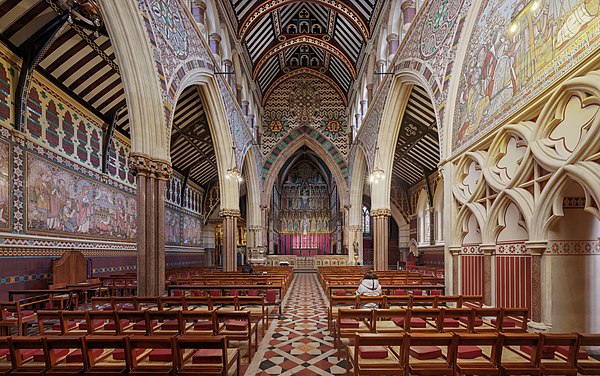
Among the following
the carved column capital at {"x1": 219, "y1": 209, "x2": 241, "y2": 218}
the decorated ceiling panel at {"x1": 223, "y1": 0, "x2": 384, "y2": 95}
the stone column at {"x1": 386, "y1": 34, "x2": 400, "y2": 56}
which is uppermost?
the decorated ceiling panel at {"x1": 223, "y1": 0, "x2": 384, "y2": 95}

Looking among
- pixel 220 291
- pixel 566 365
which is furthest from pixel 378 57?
pixel 566 365

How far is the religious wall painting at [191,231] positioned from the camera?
→ 2456 cm

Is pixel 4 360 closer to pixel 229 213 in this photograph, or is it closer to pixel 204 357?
pixel 204 357

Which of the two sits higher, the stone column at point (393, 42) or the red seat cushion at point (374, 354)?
the stone column at point (393, 42)

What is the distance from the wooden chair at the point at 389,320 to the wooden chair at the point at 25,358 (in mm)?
3837

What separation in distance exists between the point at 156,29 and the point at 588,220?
9900 millimetres

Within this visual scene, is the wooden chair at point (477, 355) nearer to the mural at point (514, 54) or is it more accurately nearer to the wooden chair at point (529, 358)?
the wooden chair at point (529, 358)

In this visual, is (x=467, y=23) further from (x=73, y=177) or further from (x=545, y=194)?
(x=73, y=177)

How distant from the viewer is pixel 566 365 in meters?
3.62

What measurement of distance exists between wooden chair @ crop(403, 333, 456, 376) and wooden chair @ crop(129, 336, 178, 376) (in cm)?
230

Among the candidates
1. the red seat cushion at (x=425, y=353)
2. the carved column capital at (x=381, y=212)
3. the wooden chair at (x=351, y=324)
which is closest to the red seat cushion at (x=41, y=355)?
the wooden chair at (x=351, y=324)

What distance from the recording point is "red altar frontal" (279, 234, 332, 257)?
115 ft

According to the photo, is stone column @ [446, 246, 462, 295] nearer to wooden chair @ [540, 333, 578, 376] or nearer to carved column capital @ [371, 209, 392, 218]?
wooden chair @ [540, 333, 578, 376]

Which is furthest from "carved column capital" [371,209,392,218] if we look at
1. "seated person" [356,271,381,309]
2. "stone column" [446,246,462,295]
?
"seated person" [356,271,381,309]
